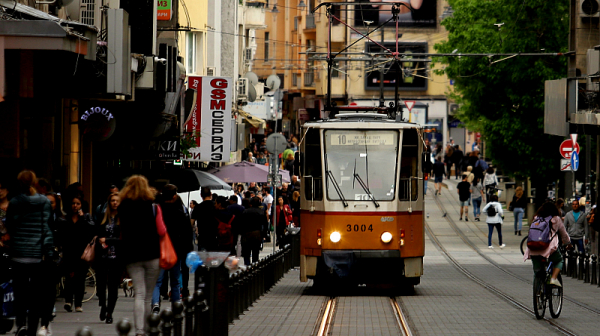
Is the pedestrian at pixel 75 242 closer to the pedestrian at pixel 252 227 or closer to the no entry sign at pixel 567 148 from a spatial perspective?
the pedestrian at pixel 252 227

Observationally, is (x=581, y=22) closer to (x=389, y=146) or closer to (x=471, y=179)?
(x=471, y=179)

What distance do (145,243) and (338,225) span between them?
7.53 m

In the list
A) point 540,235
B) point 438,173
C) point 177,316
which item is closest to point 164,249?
point 177,316

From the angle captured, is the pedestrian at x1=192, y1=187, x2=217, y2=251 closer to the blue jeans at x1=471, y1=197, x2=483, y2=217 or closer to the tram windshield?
the tram windshield

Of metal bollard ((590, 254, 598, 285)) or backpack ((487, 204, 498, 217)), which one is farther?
backpack ((487, 204, 498, 217))

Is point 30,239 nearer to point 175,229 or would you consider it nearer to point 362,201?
point 175,229

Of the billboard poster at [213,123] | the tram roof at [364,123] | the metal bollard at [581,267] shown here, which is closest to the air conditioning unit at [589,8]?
the metal bollard at [581,267]

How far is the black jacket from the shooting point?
35.4 ft

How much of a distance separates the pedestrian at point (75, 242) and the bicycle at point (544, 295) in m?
6.16

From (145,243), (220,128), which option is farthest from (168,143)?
(145,243)

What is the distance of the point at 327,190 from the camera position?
1814cm

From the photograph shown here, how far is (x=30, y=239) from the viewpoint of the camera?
1089cm

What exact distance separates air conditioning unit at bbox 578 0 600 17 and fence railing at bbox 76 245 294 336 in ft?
49.3

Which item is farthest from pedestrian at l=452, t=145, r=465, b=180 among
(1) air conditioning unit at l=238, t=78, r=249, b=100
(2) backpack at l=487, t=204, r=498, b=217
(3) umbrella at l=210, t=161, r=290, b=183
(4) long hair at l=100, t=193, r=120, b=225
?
(4) long hair at l=100, t=193, r=120, b=225
